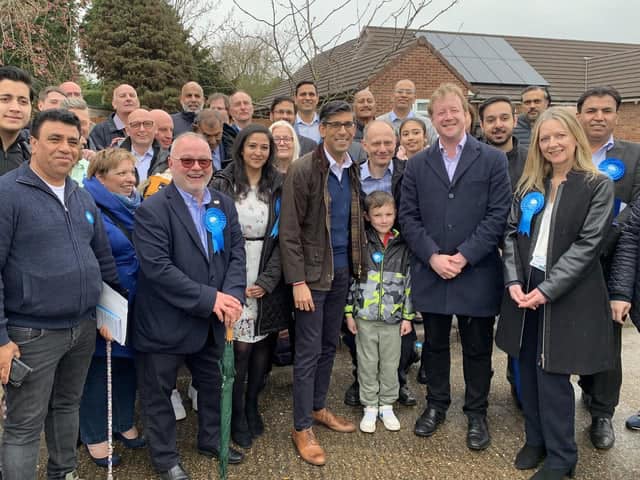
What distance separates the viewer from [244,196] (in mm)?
3479

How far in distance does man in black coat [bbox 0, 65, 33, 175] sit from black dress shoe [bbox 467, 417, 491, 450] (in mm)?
3520

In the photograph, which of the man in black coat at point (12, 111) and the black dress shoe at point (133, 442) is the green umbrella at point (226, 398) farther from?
the man in black coat at point (12, 111)

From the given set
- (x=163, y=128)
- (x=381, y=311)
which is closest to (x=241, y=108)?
(x=163, y=128)

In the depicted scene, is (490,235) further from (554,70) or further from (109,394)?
(554,70)

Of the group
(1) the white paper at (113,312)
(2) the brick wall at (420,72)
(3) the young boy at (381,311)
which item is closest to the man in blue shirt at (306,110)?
(3) the young boy at (381,311)

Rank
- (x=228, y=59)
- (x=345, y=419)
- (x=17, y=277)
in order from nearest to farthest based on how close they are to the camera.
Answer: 1. (x=17, y=277)
2. (x=345, y=419)
3. (x=228, y=59)

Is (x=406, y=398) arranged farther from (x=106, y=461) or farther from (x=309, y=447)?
(x=106, y=461)

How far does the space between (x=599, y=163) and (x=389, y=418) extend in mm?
2428

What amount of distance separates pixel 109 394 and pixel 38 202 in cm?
124

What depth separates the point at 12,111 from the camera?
3.11 metres

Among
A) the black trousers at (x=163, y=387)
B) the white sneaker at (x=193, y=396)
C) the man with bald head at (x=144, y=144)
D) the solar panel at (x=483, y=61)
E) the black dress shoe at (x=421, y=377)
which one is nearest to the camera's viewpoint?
the black trousers at (x=163, y=387)

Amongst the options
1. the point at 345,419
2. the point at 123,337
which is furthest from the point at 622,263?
the point at 123,337

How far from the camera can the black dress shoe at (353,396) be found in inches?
167

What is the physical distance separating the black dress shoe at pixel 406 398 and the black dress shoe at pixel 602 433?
51.1 inches
